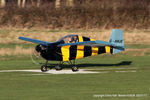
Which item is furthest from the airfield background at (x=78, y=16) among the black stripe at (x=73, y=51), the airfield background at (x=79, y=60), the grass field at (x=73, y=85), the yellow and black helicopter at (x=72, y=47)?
the black stripe at (x=73, y=51)

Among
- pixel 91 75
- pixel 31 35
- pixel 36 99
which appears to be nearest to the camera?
pixel 36 99

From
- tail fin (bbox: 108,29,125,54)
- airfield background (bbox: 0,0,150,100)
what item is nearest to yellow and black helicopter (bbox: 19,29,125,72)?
tail fin (bbox: 108,29,125,54)

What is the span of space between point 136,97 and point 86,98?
5.12ft

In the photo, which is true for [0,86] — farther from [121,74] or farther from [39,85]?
[121,74]

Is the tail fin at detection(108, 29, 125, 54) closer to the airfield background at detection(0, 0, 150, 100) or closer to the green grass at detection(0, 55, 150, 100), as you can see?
the airfield background at detection(0, 0, 150, 100)

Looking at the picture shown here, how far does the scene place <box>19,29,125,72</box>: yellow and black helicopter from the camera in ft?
69.8

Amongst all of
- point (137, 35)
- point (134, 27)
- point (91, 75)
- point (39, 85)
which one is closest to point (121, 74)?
point (91, 75)

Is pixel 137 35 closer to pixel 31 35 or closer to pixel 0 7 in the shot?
pixel 31 35

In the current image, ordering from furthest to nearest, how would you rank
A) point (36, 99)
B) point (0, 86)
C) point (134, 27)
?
point (134, 27)
point (0, 86)
point (36, 99)

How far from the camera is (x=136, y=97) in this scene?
13.1 meters

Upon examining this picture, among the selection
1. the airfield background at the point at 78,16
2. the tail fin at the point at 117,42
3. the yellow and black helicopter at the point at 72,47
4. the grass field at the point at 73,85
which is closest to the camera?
the grass field at the point at 73,85

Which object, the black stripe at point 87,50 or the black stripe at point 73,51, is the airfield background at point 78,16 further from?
the black stripe at point 73,51

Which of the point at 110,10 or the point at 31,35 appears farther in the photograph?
the point at 110,10

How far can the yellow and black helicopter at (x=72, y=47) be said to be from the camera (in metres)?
21.3
